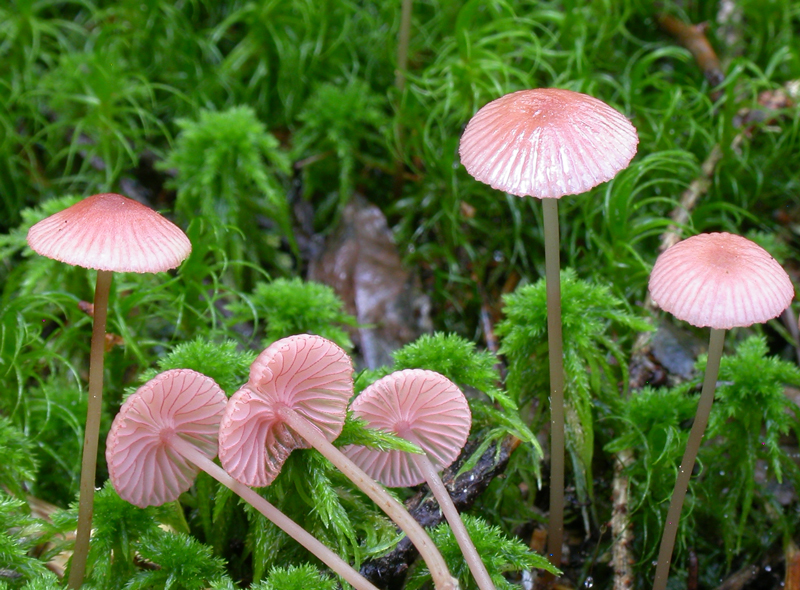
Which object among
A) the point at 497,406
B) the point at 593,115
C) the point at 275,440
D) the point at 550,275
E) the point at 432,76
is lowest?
the point at 497,406

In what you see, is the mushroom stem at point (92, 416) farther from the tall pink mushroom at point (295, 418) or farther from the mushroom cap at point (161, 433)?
the tall pink mushroom at point (295, 418)

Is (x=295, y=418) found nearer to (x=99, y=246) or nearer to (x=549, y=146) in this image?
(x=99, y=246)

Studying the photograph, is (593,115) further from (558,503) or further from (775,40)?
(775,40)

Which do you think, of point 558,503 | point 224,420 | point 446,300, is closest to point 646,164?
point 446,300

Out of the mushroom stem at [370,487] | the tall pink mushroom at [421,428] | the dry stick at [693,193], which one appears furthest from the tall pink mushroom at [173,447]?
the dry stick at [693,193]

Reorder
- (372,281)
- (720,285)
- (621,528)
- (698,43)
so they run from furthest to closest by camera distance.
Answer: (698,43) → (372,281) → (621,528) → (720,285)

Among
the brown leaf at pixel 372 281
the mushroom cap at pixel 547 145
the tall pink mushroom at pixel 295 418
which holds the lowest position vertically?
the brown leaf at pixel 372 281

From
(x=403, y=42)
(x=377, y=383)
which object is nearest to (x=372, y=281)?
(x=403, y=42)

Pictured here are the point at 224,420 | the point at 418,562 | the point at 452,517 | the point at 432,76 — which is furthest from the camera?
the point at 432,76
